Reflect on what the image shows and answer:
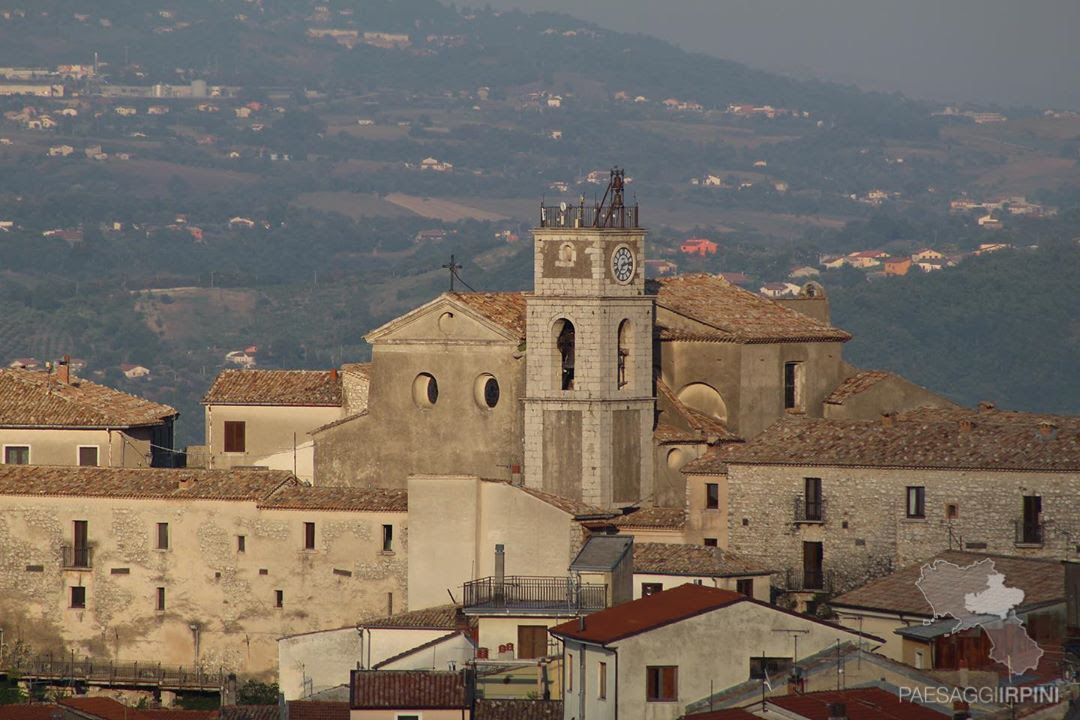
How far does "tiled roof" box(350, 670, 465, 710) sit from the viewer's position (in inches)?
1619

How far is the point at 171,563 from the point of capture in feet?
192

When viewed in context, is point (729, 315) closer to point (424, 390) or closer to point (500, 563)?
point (424, 390)

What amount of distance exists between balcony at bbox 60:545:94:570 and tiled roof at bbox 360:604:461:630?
26.0ft

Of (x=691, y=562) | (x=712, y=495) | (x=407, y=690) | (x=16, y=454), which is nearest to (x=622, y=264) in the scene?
(x=712, y=495)

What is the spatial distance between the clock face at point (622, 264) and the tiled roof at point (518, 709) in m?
17.0

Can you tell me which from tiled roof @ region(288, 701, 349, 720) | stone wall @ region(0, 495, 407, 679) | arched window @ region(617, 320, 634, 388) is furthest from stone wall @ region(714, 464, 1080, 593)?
tiled roof @ region(288, 701, 349, 720)

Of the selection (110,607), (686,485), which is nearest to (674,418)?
(686,485)

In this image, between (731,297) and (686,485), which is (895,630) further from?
(731,297)

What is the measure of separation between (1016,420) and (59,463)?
19983 mm

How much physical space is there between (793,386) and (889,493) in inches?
325

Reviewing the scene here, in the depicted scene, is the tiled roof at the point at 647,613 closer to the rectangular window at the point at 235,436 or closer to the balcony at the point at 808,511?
the balcony at the point at 808,511

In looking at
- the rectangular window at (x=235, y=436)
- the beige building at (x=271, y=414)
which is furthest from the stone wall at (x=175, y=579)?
the rectangular window at (x=235, y=436)

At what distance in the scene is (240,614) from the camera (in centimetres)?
5797

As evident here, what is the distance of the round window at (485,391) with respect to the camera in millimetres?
59594
